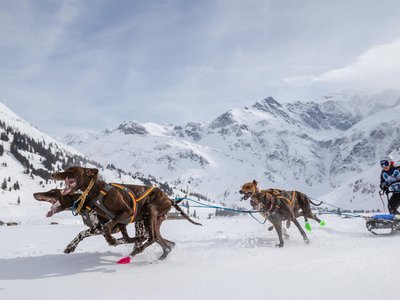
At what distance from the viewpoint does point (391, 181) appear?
13.0 meters

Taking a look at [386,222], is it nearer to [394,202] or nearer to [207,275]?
[394,202]

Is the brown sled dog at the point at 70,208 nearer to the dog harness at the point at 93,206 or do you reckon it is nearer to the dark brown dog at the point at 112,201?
the dog harness at the point at 93,206

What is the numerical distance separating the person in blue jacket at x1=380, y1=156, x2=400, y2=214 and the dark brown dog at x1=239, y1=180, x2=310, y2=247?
4220 mm

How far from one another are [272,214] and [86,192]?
18.6ft

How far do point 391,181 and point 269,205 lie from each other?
5180mm

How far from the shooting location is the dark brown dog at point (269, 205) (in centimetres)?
1052

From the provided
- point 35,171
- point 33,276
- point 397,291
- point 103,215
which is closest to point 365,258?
point 397,291

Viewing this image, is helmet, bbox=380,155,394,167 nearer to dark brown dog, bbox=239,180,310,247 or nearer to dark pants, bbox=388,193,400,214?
dark pants, bbox=388,193,400,214

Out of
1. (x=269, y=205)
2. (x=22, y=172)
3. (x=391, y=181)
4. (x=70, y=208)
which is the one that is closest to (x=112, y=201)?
(x=70, y=208)

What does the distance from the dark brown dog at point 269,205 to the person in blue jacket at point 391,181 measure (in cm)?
422

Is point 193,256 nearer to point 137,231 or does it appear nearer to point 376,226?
point 137,231

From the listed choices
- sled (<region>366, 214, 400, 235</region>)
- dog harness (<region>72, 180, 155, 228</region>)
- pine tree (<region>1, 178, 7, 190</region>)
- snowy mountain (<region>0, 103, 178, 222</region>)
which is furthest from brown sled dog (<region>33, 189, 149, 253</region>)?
pine tree (<region>1, 178, 7, 190</region>)

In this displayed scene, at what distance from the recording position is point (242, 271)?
21.0 feet

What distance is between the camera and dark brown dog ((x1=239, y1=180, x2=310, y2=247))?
34.5ft
